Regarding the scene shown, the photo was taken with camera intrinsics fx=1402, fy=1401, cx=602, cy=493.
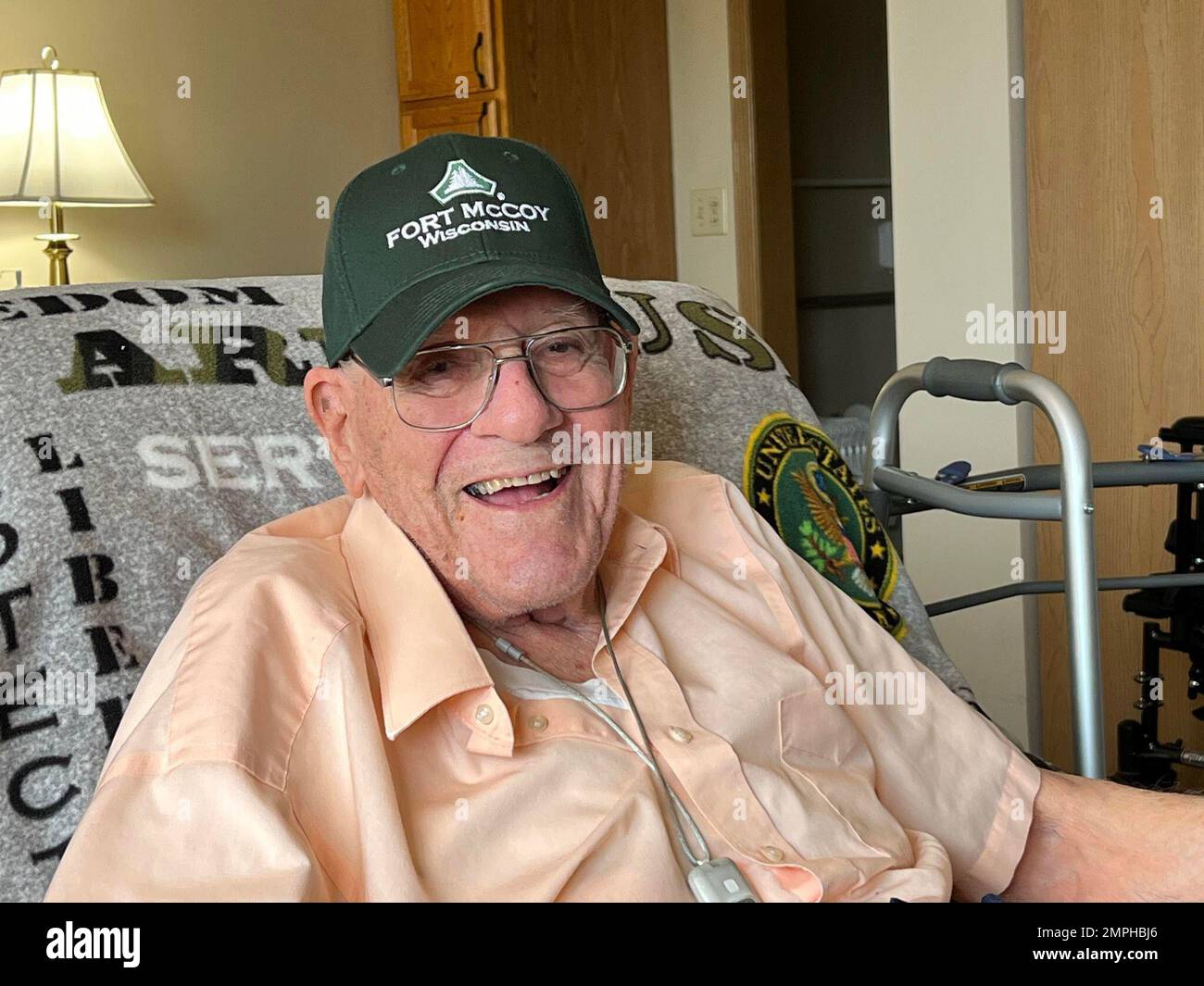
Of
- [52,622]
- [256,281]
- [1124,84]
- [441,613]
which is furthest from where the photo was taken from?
[1124,84]

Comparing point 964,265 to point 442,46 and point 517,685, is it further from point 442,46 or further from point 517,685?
point 517,685

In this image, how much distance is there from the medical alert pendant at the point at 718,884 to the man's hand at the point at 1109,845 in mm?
348

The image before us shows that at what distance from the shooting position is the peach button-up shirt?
2.56 ft

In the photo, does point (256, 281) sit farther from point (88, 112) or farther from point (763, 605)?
point (88, 112)

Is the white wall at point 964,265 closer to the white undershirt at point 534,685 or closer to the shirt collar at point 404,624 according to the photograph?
the white undershirt at point 534,685

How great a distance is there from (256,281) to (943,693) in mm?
772

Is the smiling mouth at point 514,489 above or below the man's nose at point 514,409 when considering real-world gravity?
below

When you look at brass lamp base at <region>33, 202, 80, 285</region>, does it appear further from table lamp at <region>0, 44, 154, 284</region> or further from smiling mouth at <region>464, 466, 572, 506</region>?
smiling mouth at <region>464, 466, 572, 506</region>

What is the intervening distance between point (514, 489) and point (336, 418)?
15 cm

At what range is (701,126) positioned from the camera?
3.93 m

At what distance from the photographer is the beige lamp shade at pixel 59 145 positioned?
2.92 meters

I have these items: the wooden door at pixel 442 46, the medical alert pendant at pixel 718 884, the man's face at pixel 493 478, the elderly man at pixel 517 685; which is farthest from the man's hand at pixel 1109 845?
the wooden door at pixel 442 46
